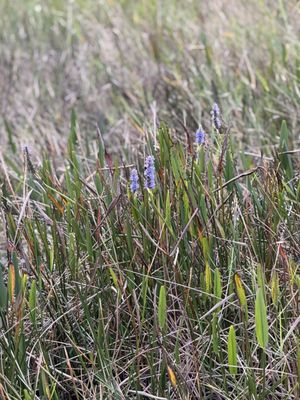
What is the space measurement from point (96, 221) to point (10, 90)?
2358mm

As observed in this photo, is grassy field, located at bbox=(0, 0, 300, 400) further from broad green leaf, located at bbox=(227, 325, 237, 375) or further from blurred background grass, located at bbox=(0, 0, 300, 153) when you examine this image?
blurred background grass, located at bbox=(0, 0, 300, 153)

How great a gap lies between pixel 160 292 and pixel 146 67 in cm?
259

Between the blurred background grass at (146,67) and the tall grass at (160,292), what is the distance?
3.13 feet

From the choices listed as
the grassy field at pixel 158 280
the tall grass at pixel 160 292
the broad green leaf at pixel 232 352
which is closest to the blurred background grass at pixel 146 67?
the grassy field at pixel 158 280

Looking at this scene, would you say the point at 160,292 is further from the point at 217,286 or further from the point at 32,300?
the point at 32,300

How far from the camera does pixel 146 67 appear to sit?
4.09 meters

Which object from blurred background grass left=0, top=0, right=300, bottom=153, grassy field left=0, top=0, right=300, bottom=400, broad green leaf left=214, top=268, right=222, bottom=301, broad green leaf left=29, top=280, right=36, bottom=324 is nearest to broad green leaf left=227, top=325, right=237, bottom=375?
grassy field left=0, top=0, right=300, bottom=400

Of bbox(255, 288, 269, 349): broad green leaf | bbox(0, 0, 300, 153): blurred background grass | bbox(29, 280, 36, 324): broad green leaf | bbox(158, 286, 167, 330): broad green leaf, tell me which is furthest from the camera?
bbox(0, 0, 300, 153): blurred background grass

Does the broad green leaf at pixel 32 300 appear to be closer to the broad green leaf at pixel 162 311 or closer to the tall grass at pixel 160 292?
the tall grass at pixel 160 292

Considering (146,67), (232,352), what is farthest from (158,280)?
(146,67)

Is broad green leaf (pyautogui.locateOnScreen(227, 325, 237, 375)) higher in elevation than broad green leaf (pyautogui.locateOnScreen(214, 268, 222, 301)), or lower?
lower

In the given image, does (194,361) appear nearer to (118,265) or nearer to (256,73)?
(118,265)

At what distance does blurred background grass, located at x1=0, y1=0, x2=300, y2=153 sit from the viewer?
334cm

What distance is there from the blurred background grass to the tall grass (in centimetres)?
95
